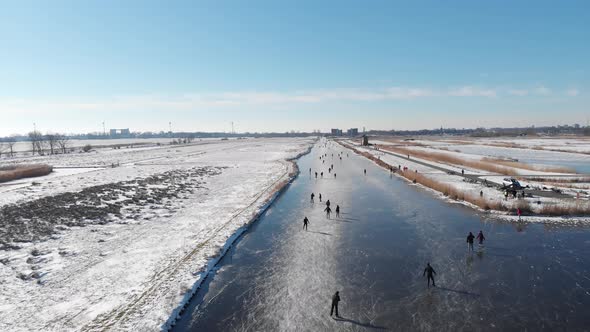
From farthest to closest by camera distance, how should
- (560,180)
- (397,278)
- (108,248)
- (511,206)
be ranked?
(560,180), (511,206), (108,248), (397,278)

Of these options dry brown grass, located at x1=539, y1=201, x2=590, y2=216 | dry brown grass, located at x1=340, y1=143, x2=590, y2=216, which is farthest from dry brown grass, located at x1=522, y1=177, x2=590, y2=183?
dry brown grass, located at x1=539, y1=201, x2=590, y2=216

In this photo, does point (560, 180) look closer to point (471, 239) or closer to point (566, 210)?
point (566, 210)

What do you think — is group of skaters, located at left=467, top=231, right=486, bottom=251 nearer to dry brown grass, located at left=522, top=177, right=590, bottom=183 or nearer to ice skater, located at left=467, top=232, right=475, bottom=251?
ice skater, located at left=467, top=232, right=475, bottom=251

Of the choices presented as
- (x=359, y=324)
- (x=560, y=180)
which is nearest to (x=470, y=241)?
(x=359, y=324)

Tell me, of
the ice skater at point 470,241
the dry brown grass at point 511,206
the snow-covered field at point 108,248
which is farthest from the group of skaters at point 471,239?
the snow-covered field at point 108,248

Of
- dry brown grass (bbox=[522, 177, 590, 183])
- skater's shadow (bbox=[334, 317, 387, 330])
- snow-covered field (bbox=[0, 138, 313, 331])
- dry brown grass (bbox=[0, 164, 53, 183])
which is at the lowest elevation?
skater's shadow (bbox=[334, 317, 387, 330])
